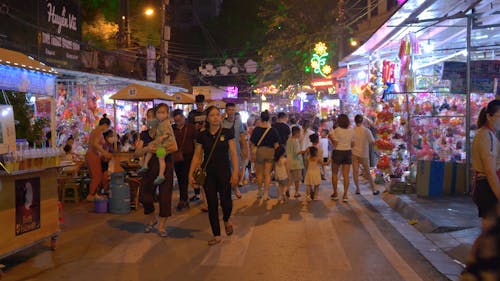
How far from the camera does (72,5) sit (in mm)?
18375

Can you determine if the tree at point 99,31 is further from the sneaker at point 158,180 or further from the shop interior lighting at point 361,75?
the sneaker at point 158,180

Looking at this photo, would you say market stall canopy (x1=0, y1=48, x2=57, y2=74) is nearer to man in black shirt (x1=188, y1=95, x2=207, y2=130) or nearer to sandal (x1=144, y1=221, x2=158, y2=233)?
sandal (x1=144, y1=221, x2=158, y2=233)

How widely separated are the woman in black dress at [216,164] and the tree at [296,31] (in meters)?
21.4

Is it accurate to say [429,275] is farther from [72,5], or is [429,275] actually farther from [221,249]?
[72,5]

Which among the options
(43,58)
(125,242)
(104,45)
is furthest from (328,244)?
(104,45)

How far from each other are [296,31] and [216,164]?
78.4 feet

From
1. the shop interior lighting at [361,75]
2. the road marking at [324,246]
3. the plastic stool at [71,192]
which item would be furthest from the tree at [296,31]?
the road marking at [324,246]

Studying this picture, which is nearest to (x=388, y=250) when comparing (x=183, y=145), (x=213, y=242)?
(x=213, y=242)

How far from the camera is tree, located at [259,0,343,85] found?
28172 millimetres

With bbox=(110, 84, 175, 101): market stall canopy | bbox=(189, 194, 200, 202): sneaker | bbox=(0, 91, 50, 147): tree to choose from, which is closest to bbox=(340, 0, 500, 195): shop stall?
bbox=(189, 194, 200, 202): sneaker

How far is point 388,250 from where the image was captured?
6.46 metres

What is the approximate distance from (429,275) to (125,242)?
4.02 metres

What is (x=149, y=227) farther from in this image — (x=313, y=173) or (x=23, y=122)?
(x=313, y=173)

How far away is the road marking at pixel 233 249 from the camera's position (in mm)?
5863
